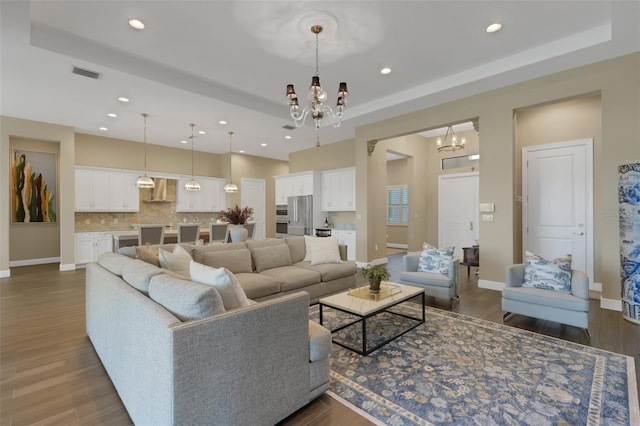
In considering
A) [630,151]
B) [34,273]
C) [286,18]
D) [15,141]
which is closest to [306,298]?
[286,18]

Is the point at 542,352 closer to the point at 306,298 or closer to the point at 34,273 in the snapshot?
the point at 306,298

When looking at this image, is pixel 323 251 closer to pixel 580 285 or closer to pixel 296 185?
pixel 580 285

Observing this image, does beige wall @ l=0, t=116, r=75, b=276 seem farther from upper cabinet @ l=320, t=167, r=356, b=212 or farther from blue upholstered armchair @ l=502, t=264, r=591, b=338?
blue upholstered armchair @ l=502, t=264, r=591, b=338

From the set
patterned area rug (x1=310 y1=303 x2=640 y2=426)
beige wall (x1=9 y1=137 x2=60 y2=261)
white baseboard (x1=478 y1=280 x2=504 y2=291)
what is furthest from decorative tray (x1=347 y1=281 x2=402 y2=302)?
beige wall (x1=9 y1=137 x2=60 y2=261)

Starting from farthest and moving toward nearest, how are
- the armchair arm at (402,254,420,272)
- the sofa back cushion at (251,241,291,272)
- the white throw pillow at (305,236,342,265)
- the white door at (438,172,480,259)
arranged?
the white door at (438,172,480,259)
the white throw pillow at (305,236,342,265)
the armchair arm at (402,254,420,272)
the sofa back cushion at (251,241,291,272)

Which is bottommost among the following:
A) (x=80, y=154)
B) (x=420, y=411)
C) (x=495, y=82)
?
(x=420, y=411)

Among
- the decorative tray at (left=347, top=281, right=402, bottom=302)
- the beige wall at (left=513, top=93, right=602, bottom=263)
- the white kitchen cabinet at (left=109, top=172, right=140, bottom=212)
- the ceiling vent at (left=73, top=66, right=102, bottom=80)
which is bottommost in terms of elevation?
the decorative tray at (left=347, top=281, right=402, bottom=302)

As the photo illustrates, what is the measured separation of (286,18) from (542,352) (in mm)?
4218

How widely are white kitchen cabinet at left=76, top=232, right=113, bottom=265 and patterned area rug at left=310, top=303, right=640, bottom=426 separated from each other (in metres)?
6.69

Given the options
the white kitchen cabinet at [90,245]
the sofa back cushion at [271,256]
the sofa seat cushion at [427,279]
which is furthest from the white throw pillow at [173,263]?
the white kitchen cabinet at [90,245]

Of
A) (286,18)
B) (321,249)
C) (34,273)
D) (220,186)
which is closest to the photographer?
(286,18)

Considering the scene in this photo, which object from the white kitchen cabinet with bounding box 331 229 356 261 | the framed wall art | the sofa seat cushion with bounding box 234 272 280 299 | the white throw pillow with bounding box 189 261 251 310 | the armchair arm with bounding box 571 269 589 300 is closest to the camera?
the white throw pillow with bounding box 189 261 251 310

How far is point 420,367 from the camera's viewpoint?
237 cm

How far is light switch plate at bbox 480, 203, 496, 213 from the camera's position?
4754 millimetres
